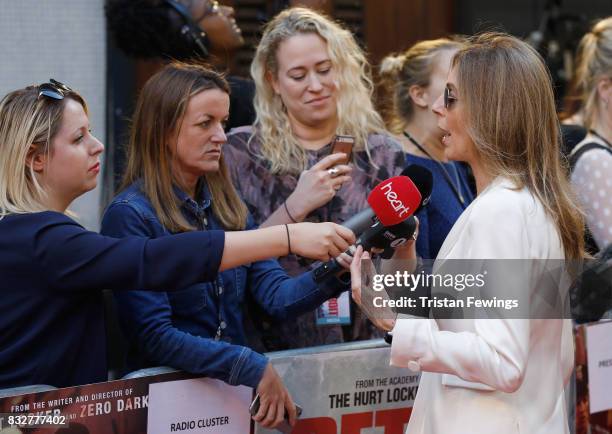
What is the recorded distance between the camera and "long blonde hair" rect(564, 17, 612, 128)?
4480mm

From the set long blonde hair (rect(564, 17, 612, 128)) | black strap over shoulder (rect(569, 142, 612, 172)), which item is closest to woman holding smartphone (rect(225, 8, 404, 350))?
black strap over shoulder (rect(569, 142, 612, 172))

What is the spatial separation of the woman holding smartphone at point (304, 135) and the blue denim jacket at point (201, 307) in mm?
281

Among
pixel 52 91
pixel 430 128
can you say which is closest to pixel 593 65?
pixel 430 128

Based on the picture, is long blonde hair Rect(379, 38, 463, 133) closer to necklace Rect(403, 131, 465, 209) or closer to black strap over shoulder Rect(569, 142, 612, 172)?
necklace Rect(403, 131, 465, 209)

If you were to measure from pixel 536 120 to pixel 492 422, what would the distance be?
822 millimetres

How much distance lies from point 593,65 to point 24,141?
9.16 ft

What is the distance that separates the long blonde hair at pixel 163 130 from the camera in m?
3.28

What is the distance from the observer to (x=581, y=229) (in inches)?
105

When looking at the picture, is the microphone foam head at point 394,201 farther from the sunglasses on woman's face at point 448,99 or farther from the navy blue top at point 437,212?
the navy blue top at point 437,212

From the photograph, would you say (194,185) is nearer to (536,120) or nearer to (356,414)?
(356,414)

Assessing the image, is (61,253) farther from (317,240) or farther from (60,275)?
(317,240)

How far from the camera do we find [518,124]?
8.52 ft

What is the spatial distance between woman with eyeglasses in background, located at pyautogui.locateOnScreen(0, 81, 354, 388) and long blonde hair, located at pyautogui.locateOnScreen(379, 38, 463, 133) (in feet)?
5.69

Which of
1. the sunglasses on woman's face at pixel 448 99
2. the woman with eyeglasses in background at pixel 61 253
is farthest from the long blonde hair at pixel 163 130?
the sunglasses on woman's face at pixel 448 99
